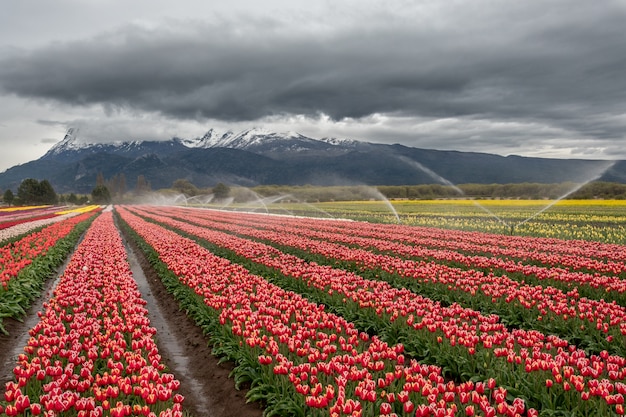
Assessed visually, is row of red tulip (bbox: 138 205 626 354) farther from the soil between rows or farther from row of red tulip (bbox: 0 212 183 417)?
row of red tulip (bbox: 0 212 183 417)

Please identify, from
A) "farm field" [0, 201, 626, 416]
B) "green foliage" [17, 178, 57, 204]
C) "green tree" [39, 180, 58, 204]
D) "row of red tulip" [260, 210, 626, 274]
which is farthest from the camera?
"green tree" [39, 180, 58, 204]

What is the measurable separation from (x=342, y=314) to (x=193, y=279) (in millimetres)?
4480

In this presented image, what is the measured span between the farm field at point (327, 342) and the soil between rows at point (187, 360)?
0.13ft

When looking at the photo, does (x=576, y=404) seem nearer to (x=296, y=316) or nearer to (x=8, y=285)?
(x=296, y=316)

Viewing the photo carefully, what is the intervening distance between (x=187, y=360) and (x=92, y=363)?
92.2 inches

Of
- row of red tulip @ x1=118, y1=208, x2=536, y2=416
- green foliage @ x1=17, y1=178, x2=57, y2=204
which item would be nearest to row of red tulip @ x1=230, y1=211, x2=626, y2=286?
row of red tulip @ x1=118, y1=208, x2=536, y2=416

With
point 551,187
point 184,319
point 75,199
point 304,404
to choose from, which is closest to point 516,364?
point 304,404

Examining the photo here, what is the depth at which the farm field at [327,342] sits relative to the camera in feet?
18.8

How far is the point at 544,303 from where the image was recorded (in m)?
9.69

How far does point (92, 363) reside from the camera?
7375 millimetres

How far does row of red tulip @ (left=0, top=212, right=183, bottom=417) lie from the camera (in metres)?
5.59

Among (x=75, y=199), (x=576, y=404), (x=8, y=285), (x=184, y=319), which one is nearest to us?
(x=576, y=404)

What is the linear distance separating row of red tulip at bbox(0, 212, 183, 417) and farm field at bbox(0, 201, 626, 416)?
0.10 ft

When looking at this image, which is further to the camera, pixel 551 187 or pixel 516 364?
pixel 551 187
